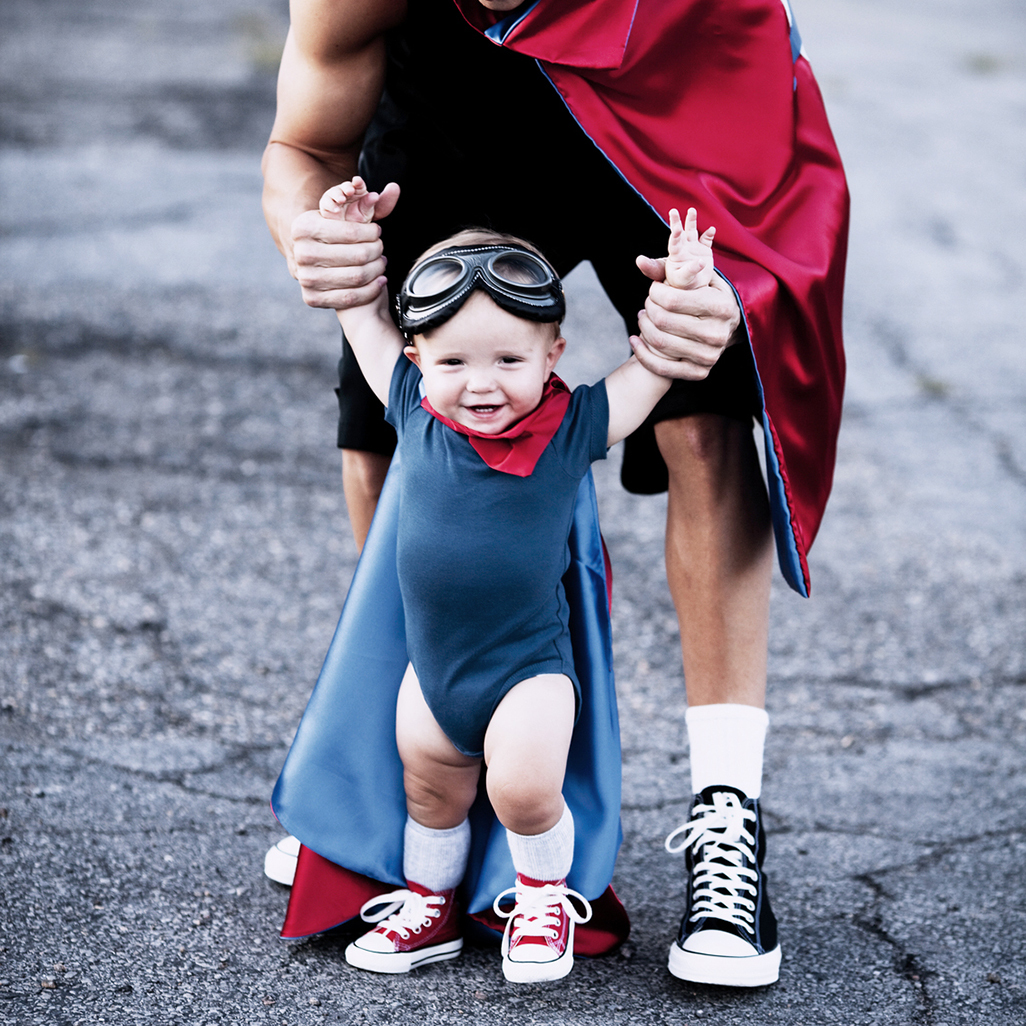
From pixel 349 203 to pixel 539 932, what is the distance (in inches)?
43.8

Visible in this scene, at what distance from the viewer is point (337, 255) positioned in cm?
167

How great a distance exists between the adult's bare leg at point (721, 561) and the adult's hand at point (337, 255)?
570 mm

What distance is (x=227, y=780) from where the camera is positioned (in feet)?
7.79

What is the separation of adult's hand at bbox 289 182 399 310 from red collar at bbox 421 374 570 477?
0.78ft

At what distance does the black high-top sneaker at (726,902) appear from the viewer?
1.79 m

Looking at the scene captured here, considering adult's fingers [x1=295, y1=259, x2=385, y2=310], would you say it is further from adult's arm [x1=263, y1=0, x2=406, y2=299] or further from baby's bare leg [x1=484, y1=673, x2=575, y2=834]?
baby's bare leg [x1=484, y1=673, x2=575, y2=834]

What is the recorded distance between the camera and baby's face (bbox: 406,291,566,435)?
160 cm

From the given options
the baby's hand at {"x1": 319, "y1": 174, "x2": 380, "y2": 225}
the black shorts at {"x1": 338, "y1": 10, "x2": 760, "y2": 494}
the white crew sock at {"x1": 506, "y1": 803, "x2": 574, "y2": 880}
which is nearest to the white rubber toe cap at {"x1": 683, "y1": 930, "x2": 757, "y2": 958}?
the white crew sock at {"x1": 506, "y1": 803, "x2": 574, "y2": 880}

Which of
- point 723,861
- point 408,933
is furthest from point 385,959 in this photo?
point 723,861

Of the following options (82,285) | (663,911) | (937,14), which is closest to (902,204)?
(82,285)

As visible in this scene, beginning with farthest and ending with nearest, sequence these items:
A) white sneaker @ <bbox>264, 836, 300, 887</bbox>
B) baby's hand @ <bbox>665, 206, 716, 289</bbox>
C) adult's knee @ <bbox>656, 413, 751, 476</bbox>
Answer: white sneaker @ <bbox>264, 836, 300, 887</bbox>
adult's knee @ <bbox>656, 413, 751, 476</bbox>
baby's hand @ <bbox>665, 206, 716, 289</bbox>

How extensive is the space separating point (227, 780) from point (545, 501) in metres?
1.11

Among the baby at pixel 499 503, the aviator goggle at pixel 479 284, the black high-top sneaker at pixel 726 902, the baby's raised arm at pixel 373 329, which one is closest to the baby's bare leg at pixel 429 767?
the baby at pixel 499 503

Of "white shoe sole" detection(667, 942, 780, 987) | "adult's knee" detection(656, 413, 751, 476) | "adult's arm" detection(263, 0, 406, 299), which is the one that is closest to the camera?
"adult's arm" detection(263, 0, 406, 299)
